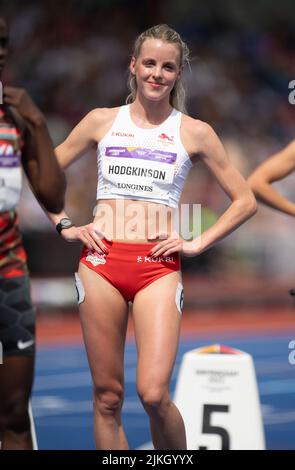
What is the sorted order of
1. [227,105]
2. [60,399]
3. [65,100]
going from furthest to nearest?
[227,105] < [65,100] < [60,399]

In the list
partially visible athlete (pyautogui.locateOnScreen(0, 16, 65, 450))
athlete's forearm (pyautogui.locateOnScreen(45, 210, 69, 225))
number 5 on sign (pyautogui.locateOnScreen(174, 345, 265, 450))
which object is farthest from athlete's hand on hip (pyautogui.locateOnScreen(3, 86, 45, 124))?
number 5 on sign (pyautogui.locateOnScreen(174, 345, 265, 450))

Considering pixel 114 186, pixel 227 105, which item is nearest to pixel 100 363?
pixel 114 186

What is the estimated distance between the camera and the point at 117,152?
6102mm

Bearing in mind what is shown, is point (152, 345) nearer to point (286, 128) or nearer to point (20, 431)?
point (20, 431)

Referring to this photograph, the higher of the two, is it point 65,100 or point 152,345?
point 65,100

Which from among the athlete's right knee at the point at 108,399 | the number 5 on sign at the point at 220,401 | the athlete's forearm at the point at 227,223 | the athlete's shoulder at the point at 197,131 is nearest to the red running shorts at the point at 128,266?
the athlete's forearm at the point at 227,223

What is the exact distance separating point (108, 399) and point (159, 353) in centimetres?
38

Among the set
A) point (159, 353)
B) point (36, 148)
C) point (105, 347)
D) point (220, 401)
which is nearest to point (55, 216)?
point (36, 148)

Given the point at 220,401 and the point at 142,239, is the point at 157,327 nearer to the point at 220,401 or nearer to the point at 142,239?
the point at 142,239

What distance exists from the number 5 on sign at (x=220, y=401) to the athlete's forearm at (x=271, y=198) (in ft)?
3.00

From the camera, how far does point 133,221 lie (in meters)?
6.04

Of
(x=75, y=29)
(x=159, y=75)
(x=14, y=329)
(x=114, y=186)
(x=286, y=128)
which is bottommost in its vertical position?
(x=14, y=329)

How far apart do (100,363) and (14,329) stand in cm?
100

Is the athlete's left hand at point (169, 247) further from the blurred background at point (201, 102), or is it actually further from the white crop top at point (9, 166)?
the blurred background at point (201, 102)
